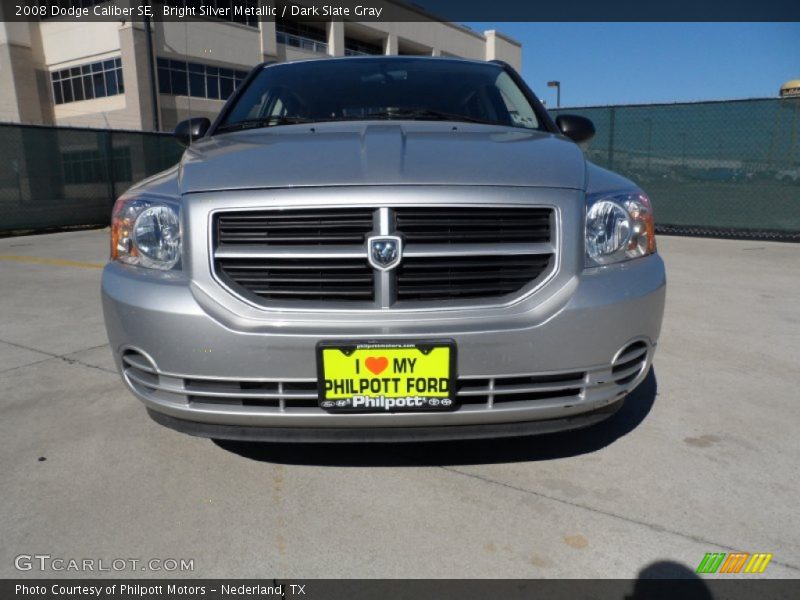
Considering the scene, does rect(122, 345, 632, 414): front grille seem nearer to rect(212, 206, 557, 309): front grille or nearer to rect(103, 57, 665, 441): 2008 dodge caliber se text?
rect(103, 57, 665, 441): 2008 dodge caliber se text

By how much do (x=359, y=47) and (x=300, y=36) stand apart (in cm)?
650

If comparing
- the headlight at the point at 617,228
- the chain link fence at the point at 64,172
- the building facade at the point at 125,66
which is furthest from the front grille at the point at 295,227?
the building facade at the point at 125,66

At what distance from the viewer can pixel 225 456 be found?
7.82 feet

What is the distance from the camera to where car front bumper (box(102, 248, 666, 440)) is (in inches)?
70.6

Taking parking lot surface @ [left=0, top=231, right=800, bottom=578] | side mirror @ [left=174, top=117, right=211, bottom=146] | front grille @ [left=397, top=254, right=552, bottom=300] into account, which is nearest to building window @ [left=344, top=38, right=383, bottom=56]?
side mirror @ [left=174, top=117, right=211, bottom=146]

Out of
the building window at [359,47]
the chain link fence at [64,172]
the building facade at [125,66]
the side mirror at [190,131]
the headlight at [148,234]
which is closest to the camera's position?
the headlight at [148,234]

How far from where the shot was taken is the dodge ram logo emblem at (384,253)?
1.83 m

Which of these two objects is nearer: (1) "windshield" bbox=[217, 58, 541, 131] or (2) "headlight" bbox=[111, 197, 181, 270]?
(2) "headlight" bbox=[111, 197, 181, 270]

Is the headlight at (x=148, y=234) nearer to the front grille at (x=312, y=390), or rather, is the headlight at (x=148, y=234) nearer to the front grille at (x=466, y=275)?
the front grille at (x=312, y=390)

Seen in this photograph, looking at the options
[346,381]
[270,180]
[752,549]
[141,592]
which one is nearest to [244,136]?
[270,180]

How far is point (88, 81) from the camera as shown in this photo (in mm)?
30719

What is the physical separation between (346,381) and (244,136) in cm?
132

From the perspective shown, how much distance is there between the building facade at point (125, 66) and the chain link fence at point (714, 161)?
2332 centimetres

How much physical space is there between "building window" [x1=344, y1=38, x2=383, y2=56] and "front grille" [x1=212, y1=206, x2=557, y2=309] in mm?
41082
